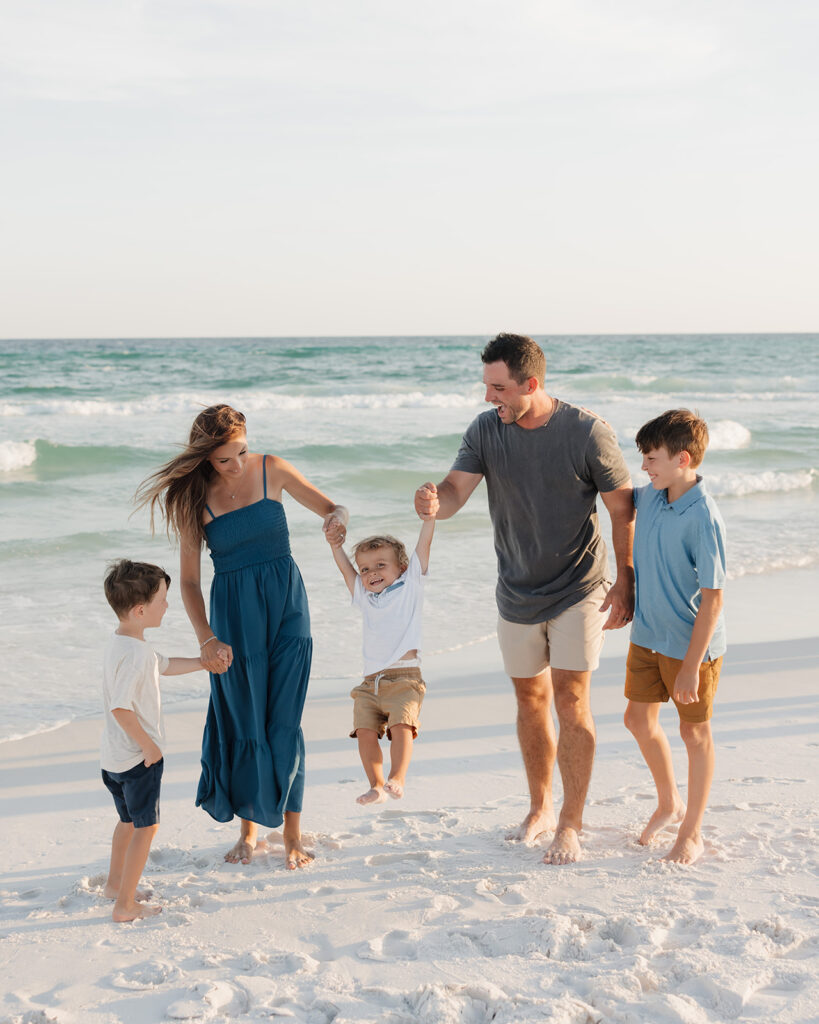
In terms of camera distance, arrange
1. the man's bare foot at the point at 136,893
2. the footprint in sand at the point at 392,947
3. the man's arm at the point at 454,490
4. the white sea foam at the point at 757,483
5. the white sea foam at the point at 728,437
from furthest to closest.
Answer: the white sea foam at the point at 728,437, the white sea foam at the point at 757,483, the man's arm at the point at 454,490, the man's bare foot at the point at 136,893, the footprint in sand at the point at 392,947

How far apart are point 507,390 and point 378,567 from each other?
0.80 meters

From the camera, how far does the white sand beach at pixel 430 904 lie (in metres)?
2.69

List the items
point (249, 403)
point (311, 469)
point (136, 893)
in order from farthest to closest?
point (249, 403) < point (311, 469) < point (136, 893)

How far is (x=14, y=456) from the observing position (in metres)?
14.9

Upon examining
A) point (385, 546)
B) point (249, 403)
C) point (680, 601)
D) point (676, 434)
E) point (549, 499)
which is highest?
point (676, 434)

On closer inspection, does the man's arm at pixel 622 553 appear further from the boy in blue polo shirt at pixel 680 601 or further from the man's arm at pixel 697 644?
the man's arm at pixel 697 644

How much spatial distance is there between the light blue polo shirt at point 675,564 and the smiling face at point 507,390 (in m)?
0.55

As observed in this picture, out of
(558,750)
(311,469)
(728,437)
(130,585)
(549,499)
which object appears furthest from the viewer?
(728,437)

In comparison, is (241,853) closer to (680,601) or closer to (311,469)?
(680,601)

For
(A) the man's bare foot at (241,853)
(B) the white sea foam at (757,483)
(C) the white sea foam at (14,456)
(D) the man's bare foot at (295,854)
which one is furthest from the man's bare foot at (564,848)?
(C) the white sea foam at (14,456)

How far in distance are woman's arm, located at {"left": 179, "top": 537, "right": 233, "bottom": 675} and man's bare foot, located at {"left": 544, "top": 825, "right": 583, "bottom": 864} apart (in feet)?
4.35

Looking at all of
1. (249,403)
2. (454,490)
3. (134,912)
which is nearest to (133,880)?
(134,912)

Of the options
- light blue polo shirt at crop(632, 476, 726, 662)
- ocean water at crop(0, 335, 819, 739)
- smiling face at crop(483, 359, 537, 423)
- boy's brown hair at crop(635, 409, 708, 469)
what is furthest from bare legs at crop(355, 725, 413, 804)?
ocean water at crop(0, 335, 819, 739)

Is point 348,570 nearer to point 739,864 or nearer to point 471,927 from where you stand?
point 471,927
